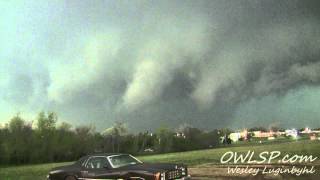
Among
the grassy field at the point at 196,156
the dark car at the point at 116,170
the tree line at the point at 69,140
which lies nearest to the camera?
the dark car at the point at 116,170

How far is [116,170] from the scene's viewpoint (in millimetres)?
17109

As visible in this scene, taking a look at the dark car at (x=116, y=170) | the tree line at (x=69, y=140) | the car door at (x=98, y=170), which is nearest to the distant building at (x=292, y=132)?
the tree line at (x=69, y=140)

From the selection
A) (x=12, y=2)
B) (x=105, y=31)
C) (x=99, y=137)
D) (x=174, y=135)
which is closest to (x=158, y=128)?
(x=174, y=135)

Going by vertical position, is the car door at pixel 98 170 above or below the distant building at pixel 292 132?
below

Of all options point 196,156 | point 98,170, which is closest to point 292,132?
point 196,156

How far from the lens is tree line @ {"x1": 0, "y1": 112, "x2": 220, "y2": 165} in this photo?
21531mm

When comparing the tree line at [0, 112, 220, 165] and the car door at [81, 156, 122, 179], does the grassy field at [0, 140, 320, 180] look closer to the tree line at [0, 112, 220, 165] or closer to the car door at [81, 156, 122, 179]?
the tree line at [0, 112, 220, 165]

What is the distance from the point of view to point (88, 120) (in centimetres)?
2217

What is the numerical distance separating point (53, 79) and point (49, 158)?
296 centimetres

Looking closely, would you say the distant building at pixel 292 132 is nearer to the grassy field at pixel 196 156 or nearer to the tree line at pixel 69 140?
the grassy field at pixel 196 156

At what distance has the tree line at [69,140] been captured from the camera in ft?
70.6

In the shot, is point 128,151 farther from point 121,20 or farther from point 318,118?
point 318,118

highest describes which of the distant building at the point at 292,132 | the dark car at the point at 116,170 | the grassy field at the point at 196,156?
the distant building at the point at 292,132

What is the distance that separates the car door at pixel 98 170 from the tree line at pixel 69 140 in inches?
153
